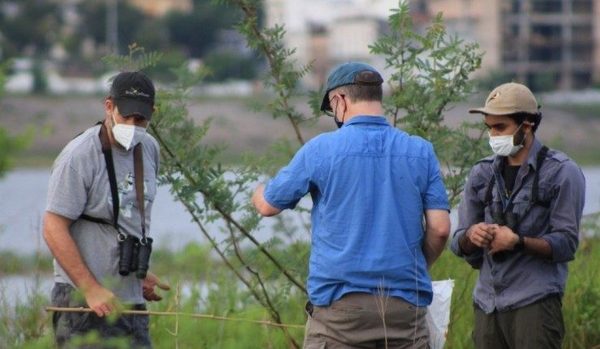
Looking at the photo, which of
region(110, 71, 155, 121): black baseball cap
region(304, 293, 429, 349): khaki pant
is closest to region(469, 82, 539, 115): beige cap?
region(304, 293, 429, 349): khaki pant

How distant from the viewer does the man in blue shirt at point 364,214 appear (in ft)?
17.9

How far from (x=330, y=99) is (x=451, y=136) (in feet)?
7.19

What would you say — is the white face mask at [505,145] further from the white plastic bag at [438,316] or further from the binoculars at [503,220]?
the white plastic bag at [438,316]

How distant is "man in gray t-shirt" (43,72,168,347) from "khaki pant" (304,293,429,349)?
77 centimetres

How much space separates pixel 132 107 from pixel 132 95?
49mm

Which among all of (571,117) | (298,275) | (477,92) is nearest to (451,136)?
(477,92)

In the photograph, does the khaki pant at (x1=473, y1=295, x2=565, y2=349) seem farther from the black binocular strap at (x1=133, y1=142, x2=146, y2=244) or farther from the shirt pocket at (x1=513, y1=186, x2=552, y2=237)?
the black binocular strap at (x1=133, y1=142, x2=146, y2=244)

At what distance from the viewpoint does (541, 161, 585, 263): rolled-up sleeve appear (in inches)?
235

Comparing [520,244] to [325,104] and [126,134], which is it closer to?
[325,104]

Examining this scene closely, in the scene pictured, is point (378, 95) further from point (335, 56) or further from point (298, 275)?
point (335, 56)

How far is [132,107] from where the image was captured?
5895 mm

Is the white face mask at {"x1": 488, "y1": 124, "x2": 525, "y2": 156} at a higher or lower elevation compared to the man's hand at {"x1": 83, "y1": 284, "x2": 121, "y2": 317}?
higher

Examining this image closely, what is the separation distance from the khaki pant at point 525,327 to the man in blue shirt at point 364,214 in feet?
1.94

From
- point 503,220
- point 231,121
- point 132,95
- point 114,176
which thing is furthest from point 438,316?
point 231,121
